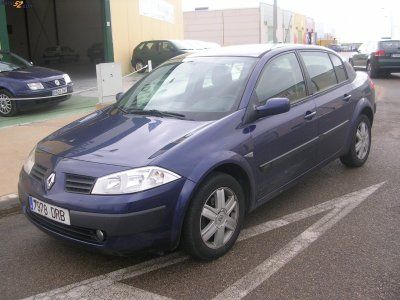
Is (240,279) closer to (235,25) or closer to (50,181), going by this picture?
(50,181)

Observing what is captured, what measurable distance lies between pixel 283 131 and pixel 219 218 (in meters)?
1.11

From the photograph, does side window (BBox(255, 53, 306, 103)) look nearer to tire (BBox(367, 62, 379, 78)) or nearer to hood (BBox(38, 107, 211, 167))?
hood (BBox(38, 107, 211, 167))

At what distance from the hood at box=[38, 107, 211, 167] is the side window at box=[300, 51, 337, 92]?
1789 millimetres

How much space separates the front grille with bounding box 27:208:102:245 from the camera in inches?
131

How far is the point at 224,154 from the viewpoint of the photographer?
3.64 m

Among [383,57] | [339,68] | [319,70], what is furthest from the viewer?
[383,57]

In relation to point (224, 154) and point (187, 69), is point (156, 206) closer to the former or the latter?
point (224, 154)

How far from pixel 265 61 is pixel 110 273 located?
2.32 meters

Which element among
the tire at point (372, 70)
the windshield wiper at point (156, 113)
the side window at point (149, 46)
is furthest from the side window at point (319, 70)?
the side window at point (149, 46)

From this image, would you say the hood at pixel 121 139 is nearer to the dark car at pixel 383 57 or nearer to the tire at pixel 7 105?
the tire at pixel 7 105

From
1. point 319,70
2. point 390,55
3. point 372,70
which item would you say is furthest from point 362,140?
point 372,70

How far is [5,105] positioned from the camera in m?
10.8

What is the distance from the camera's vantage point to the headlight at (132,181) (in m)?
3.24

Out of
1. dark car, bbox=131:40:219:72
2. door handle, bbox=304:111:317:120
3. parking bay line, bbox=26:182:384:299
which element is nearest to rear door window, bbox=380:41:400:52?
dark car, bbox=131:40:219:72
